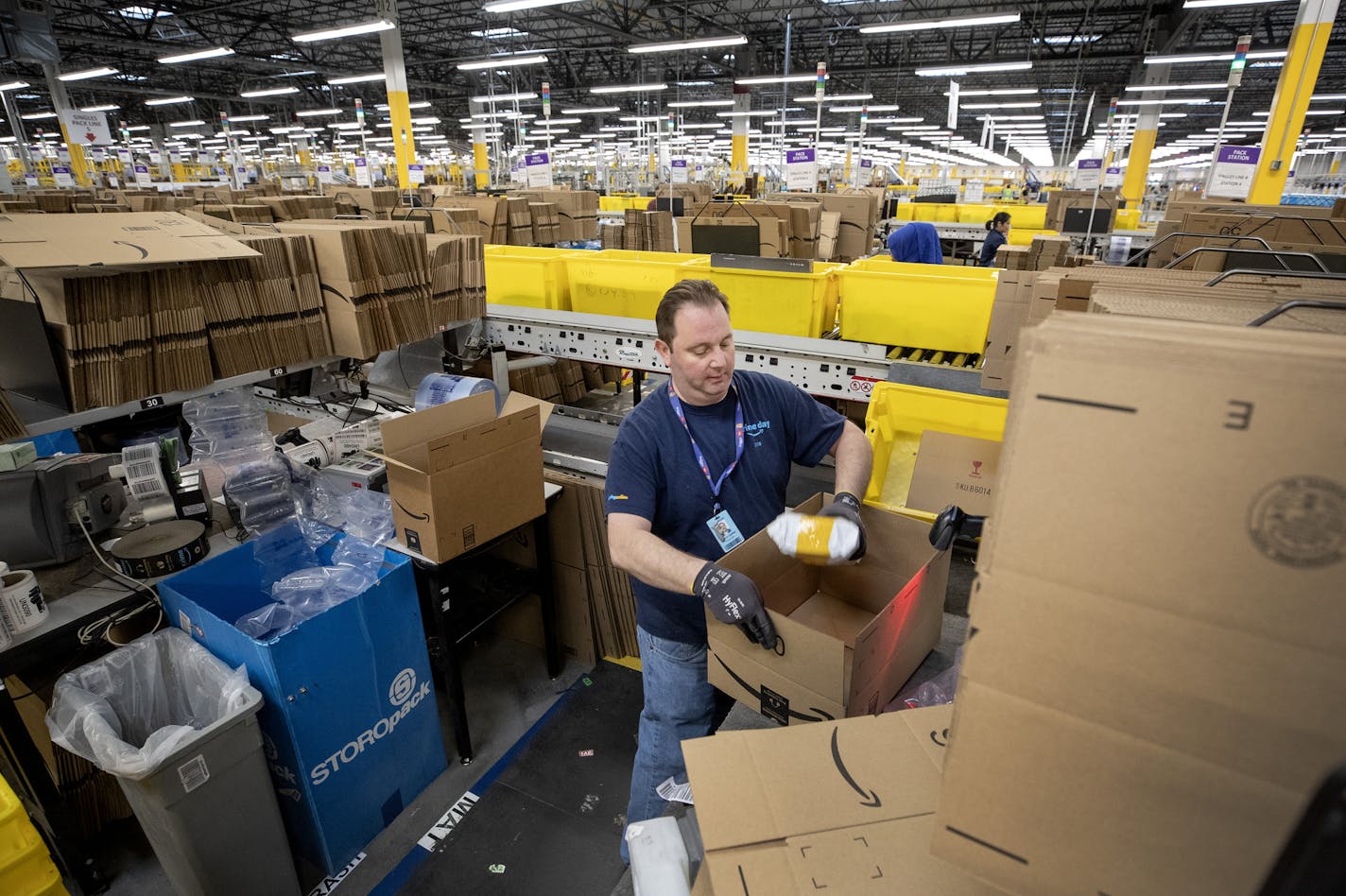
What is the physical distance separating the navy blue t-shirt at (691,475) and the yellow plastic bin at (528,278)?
6.56ft

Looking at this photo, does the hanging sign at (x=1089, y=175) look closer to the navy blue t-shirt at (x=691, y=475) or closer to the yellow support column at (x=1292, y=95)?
the yellow support column at (x=1292, y=95)

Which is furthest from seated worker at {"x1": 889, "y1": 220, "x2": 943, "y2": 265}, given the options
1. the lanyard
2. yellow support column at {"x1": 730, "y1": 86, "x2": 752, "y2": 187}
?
yellow support column at {"x1": 730, "y1": 86, "x2": 752, "y2": 187}

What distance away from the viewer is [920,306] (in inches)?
109

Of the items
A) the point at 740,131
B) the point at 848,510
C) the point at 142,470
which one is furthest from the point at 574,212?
the point at 740,131

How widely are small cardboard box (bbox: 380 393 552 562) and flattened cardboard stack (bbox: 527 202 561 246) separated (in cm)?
520

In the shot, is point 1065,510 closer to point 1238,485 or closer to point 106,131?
point 1238,485

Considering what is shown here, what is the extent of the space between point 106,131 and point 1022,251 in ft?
55.1

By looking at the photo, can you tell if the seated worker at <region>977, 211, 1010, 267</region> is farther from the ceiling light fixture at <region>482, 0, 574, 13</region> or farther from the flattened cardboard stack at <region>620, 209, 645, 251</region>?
the ceiling light fixture at <region>482, 0, 574, 13</region>

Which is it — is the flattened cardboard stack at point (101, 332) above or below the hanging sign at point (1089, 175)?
below

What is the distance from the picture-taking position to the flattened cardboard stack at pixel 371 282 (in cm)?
266

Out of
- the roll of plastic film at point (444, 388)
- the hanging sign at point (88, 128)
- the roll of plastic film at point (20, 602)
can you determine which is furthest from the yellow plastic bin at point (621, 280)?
the hanging sign at point (88, 128)

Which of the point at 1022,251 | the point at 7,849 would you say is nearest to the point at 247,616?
the point at 7,849

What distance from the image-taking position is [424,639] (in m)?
2.45

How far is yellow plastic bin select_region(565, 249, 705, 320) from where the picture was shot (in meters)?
3.26
